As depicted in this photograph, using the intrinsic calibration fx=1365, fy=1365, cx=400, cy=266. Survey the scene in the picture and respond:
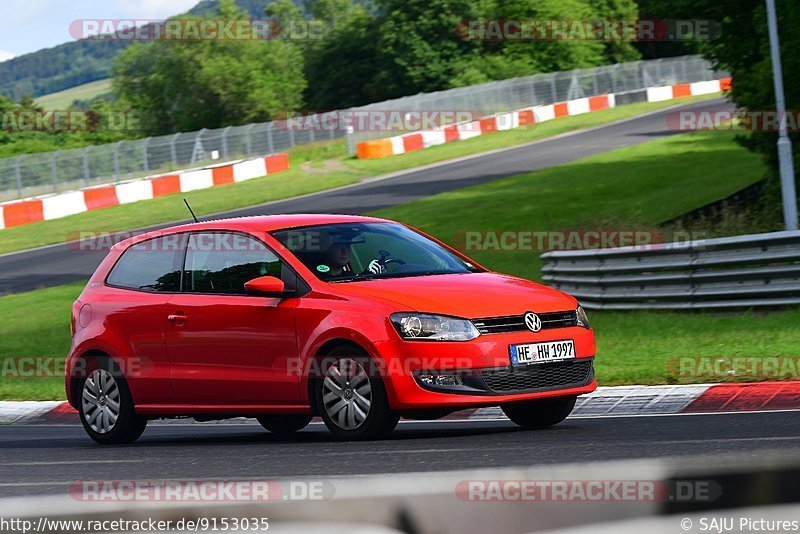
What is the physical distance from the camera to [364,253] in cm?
946

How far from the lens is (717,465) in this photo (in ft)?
10.0

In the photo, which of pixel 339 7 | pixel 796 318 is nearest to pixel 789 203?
pixel 796 318

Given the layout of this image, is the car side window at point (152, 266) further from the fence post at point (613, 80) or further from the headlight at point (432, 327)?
the fence post at point (613, 80)

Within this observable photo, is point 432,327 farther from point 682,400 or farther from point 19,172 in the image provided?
point 19,172

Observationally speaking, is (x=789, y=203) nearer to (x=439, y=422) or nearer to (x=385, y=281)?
(x=439, y=422)

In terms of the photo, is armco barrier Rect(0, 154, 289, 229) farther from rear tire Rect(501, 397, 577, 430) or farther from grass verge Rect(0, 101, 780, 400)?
rear tire Rect(501, 397, 577, 430)

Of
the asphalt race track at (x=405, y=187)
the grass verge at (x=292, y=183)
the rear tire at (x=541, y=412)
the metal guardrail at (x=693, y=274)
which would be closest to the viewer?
the rear tire at (x=541, y=412)

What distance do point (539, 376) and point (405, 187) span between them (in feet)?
94.1

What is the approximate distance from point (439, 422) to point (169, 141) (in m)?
36.7

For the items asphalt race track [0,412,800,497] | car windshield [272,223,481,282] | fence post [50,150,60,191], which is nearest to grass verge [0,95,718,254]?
fence post [50,150,60,191]

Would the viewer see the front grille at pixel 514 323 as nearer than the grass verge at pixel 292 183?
Yes

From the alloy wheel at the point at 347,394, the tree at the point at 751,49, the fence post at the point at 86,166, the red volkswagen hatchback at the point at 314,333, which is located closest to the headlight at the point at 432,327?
the red volkswagen hatchback at the point at 314,333

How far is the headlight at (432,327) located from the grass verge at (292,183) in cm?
2646

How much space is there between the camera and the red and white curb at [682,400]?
9922 millimetres
